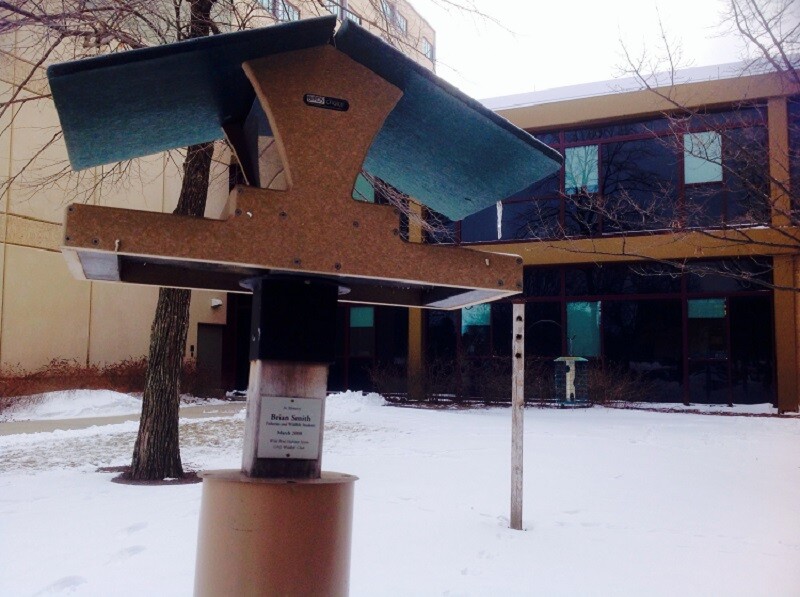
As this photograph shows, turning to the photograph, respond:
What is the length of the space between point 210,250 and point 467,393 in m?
15.8

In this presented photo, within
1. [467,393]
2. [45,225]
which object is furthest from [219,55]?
[467,393]

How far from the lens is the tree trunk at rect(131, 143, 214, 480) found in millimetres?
7324

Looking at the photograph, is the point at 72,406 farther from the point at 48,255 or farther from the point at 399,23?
the point at 399,23

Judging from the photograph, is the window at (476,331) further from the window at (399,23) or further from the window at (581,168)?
the window at (399,23)

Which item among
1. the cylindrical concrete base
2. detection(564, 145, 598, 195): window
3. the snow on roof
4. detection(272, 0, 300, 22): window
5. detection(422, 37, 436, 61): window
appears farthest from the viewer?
detection(564, 145, 598, 195): window

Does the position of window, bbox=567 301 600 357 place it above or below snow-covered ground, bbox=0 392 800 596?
above

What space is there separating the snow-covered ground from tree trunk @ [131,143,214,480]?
20.5 inches

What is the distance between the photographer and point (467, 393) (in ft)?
57.4

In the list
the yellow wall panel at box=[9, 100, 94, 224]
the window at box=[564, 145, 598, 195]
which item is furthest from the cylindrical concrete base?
the window at box=[564, 145, 598, 195]

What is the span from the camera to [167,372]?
7.60m

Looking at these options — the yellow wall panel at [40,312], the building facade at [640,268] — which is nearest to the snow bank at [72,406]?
the yellow wall panel at [40,312]

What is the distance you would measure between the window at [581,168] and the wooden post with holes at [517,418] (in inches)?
479

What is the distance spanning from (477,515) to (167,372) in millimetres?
3571

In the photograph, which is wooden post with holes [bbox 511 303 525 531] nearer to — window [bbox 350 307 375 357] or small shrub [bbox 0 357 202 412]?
small shrub [bbox 0 357 202 412]
